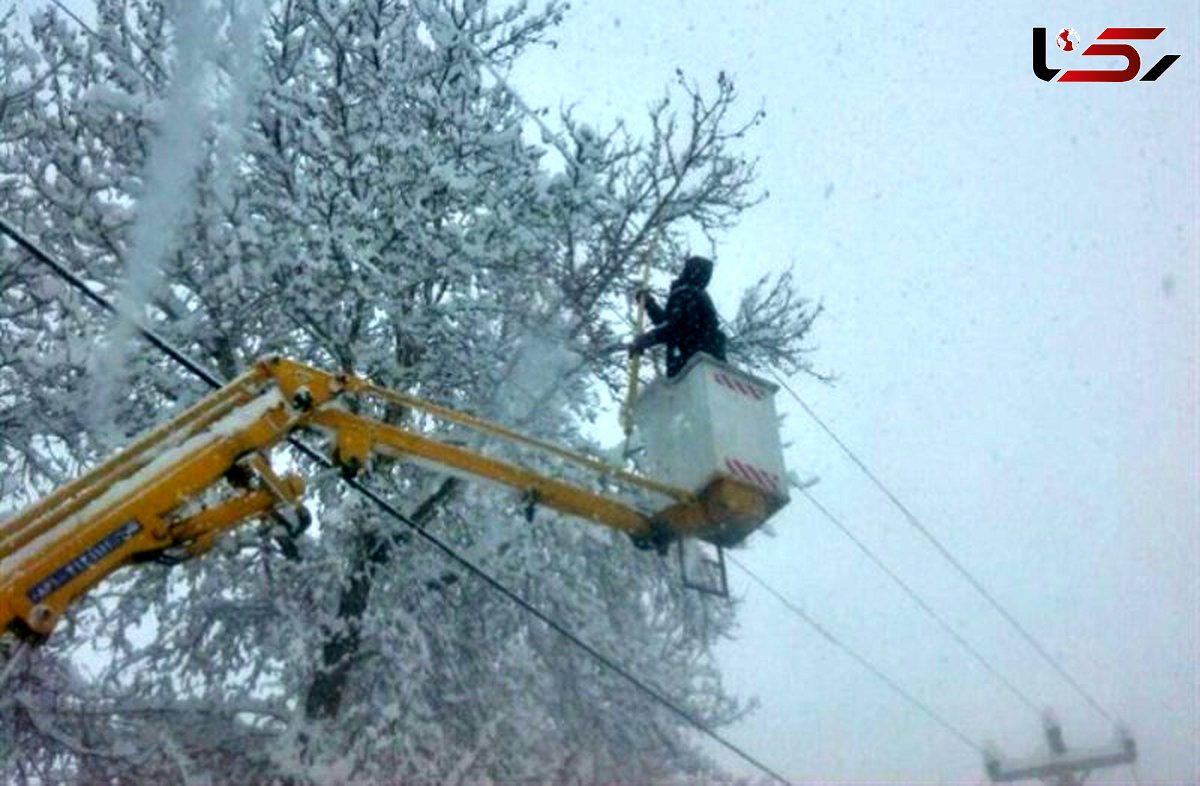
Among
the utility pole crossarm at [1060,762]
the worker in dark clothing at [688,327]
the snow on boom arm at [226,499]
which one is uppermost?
the utility pole crossarm at [1060,762]

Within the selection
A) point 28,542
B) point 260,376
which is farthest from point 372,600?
point 28,542

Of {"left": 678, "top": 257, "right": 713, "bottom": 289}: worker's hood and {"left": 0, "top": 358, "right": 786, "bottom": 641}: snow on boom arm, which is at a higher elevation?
{"left": 678, "top": 257, "right": 713, "bottom": 289}: worker's hood

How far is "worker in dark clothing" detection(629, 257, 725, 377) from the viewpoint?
25.6ft

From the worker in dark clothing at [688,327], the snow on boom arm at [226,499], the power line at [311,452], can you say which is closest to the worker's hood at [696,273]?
the worker in dark clothing at [688,327]

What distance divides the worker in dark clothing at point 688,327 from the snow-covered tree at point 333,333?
2.00 metres

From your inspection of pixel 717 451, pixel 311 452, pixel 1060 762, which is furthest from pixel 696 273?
pixel 1060 762

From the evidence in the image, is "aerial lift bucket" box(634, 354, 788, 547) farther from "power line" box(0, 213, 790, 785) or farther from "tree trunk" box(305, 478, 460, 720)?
"tree trunk" box(305, 478, 460, 720)

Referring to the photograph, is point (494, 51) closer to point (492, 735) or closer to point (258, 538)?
point (258, 538)

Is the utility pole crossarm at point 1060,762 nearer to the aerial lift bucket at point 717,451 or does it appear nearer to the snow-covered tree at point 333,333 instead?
the snow-covered tree at point 333,333

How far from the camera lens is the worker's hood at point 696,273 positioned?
8133 millimetres

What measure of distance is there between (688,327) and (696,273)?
1.69ft

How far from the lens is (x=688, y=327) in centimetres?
787

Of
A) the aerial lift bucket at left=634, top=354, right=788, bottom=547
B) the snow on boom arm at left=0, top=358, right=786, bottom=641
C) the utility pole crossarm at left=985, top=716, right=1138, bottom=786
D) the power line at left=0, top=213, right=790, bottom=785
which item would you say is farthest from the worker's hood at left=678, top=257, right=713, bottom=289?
the utility pole crossarm at left=985, top=716, right=1138, bottom=786

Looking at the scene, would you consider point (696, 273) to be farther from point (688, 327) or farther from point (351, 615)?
point (351, 615)
